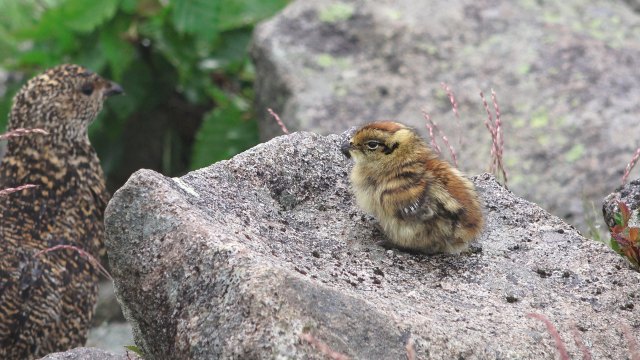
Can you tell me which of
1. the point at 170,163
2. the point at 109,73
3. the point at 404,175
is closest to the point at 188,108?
the point at 170,163

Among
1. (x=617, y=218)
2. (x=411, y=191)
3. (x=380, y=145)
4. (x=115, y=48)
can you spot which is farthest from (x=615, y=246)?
(x=115, y=48)

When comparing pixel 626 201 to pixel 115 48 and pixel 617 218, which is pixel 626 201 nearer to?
pixel 617 218

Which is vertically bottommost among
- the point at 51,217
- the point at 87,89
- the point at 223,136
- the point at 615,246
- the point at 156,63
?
the point at 223,136

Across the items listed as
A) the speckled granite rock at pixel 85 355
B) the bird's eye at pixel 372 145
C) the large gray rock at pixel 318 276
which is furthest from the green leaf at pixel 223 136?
the bird's eye at pixel 372 145

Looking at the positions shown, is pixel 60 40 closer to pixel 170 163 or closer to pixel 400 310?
pixel 170 163

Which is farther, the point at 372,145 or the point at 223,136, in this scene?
the point at 223,136

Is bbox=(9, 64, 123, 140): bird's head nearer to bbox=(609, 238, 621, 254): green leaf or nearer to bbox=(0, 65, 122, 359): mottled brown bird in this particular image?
bbox=(0, 65, 122, 359): mottled brown bird
